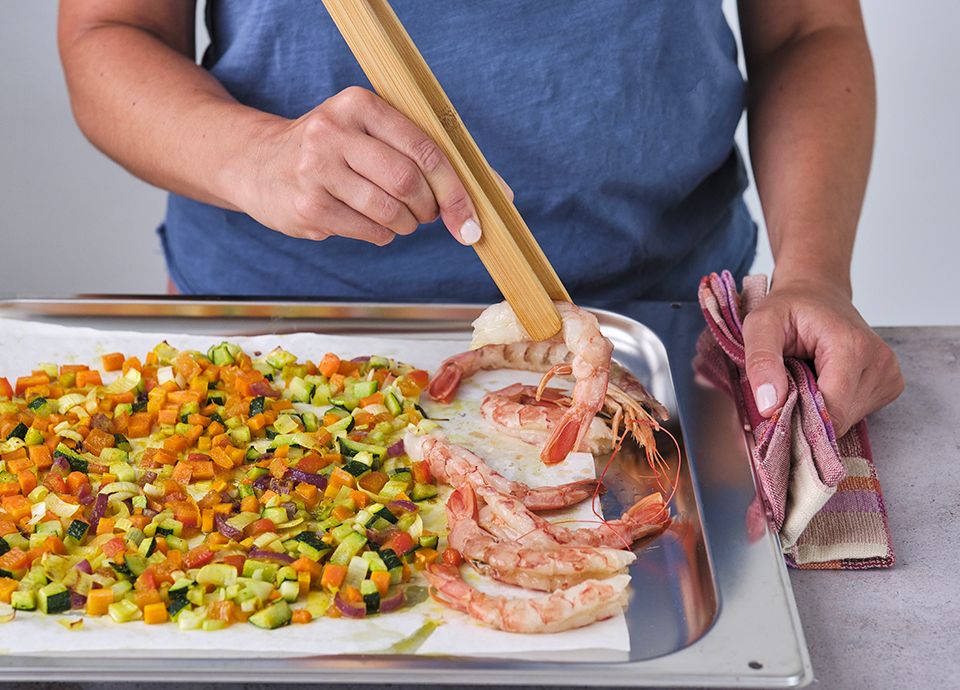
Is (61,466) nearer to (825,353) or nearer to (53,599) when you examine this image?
(53,599)

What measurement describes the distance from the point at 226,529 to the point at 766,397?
0.70 m

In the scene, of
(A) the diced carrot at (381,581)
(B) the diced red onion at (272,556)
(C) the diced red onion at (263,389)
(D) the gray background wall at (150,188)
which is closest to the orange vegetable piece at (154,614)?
(B) the diced red onion at (272,556)

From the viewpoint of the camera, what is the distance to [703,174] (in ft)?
6.53

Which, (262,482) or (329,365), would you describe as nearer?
(262,482)

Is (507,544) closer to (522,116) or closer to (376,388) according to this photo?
(376,388)

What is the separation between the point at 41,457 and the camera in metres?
1.50

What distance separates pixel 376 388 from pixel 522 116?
50 centimetres

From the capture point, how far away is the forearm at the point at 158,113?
1.60 m

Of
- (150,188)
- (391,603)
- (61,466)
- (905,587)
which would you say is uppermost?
(150,188)

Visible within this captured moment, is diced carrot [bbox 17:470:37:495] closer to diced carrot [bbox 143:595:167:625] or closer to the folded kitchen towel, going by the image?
diced carrot [bbox 143:595:167:625]

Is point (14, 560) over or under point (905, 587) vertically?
over

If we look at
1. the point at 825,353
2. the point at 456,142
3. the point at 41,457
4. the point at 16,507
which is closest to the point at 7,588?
the point at 16,507

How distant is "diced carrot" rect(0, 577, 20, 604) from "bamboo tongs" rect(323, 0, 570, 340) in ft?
2.15

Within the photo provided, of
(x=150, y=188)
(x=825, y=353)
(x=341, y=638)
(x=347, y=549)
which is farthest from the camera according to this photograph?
(x=150, y=188)
